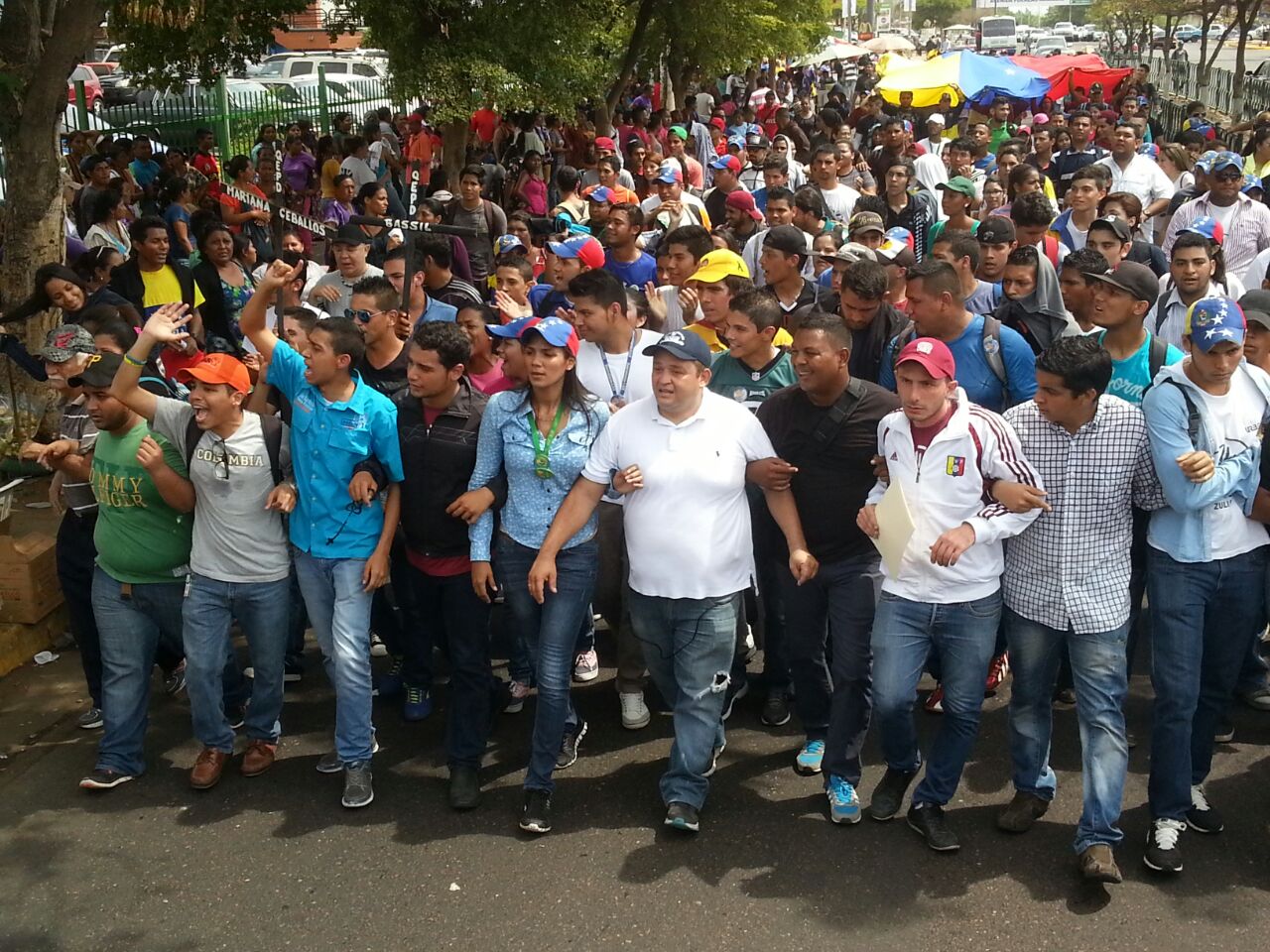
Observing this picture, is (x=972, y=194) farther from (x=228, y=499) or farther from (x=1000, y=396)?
(x=228, y=499)

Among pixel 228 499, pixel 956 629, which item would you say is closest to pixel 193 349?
pixel 228 499

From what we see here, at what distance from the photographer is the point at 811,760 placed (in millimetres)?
5406

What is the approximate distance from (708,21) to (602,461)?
56.9ft

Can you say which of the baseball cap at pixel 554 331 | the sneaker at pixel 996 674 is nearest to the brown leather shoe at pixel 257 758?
the baseball cap at pixel 554 331

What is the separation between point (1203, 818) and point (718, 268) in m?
3.17

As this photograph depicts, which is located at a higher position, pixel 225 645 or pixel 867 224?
pixel 867 224

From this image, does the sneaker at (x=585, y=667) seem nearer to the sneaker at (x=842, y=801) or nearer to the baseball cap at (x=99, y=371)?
the sneaker at (x=842, y=801)

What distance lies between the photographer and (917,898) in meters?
4.52

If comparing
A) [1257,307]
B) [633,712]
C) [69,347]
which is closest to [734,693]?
[633,712]

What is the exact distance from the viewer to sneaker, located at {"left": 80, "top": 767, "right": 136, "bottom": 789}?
5352 millimetres

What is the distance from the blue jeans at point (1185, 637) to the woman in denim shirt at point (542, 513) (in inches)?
81.2

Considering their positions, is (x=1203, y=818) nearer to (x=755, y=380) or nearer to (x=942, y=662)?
(x=942, y=662)

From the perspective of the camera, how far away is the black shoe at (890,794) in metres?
4.98

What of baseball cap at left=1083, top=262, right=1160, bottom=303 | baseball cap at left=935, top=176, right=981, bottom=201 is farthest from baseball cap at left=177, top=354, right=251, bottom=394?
baseball cap at left=935, top=176, right=981, bottom=201
